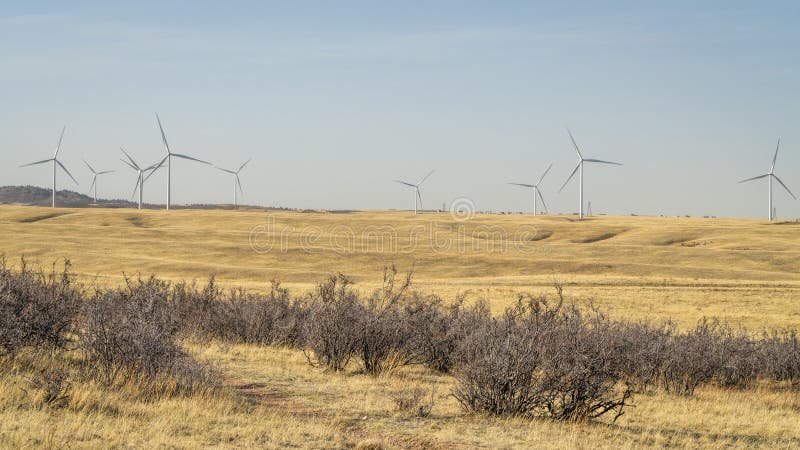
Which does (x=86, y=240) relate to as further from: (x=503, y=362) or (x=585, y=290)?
(x=503, y=362)

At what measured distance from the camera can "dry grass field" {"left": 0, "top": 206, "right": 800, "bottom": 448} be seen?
1019 centimetres

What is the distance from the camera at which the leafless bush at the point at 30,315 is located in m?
13.1

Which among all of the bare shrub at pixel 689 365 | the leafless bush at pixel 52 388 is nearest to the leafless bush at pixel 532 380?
the bare shrub at pixel 689 365

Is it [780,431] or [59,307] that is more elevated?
[59,307]

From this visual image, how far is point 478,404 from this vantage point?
40.6 ft

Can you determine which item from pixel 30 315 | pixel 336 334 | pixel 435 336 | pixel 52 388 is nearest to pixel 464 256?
pixel 435 336

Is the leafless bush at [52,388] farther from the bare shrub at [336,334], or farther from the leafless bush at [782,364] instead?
the leafless bush at [782,364]

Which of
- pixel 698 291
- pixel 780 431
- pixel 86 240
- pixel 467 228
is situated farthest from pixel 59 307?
pixel 467 228

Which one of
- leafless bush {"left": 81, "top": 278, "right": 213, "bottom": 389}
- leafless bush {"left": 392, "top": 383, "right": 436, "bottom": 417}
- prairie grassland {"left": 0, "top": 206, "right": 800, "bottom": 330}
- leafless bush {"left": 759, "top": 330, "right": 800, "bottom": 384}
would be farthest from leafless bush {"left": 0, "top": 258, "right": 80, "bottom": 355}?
leafless bush {"left": 759, "top": 330, "right": 800, "bottom": 384}

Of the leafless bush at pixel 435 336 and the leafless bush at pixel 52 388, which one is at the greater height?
the leafless bush at pixel 52 388

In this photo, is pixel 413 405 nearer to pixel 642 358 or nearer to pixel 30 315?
pixel 642 358

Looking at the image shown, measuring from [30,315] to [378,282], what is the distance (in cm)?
3621

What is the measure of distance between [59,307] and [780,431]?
523 inches

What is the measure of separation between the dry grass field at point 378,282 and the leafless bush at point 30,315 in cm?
81
